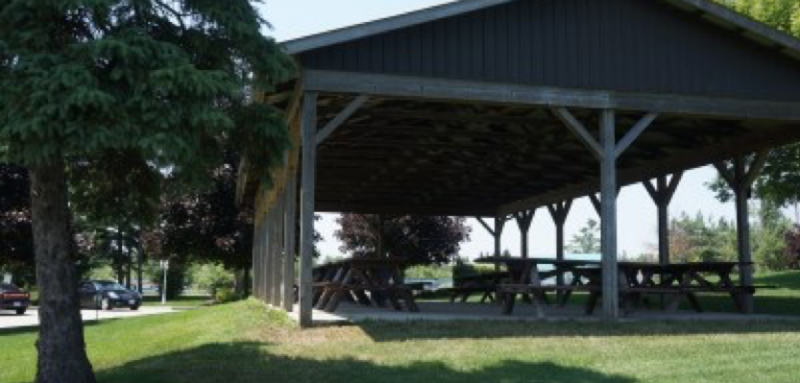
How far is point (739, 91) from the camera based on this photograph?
39.7 feet

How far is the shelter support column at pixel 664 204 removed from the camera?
17.1 meters

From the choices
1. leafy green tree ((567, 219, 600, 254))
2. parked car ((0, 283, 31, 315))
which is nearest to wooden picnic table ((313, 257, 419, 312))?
parked car ((0, 283, 31, 315))

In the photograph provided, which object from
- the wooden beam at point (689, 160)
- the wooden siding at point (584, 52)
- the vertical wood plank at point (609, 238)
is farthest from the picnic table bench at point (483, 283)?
the wooden siding at point (584, 52)

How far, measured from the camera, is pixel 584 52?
11.6 metres

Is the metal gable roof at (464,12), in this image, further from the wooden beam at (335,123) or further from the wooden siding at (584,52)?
the wooden beam at (335,123)

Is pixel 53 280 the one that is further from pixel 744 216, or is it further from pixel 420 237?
pixel 420 237

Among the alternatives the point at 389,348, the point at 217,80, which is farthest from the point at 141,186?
the point at 389,348

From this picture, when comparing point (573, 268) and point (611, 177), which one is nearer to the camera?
point (611, 177)

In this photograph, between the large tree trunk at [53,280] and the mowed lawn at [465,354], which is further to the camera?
the mowed lawn at [465,354]

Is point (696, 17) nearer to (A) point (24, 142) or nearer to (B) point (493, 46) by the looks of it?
(B) point (493, 46)

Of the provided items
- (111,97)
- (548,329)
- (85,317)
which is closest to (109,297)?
(85,317)

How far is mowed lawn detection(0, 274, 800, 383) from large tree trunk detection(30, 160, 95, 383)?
78 cm

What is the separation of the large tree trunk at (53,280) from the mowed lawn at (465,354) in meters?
0.78

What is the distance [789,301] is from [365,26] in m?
10.9
